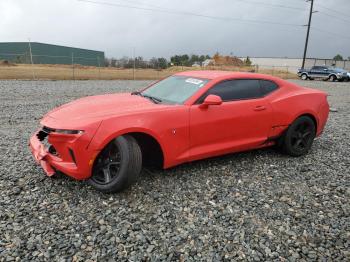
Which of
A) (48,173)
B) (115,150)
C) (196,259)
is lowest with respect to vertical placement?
(196,259)

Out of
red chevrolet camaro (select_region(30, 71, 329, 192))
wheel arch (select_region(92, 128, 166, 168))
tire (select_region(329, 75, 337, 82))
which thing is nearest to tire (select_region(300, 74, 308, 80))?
tire (select_region(329, 75, 337, 82))

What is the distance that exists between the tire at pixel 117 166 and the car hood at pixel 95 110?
1.13ft

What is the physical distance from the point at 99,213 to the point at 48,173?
3.00 ft

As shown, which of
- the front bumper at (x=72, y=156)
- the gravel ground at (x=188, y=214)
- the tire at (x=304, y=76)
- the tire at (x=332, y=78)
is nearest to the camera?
the gravel ground at (x=188, y=214)

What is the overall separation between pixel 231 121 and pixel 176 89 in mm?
893

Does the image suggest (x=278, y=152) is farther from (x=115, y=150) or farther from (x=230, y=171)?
(x=115, y=150)

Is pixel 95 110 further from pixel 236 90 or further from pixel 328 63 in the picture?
pixel 328 63

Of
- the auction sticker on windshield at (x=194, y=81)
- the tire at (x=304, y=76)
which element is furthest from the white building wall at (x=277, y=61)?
the auction sticker on windshield at (x=194, y=81)

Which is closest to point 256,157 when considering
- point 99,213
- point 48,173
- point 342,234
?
point 342,234

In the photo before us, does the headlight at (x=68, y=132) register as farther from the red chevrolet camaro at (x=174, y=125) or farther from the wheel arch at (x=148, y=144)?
the wheel arch at (x=148, y=144)

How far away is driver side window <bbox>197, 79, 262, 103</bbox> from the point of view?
4098 mm

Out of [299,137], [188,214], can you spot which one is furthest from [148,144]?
[299,137]

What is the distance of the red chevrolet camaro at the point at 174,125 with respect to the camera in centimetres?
323

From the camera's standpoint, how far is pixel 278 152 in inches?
197
